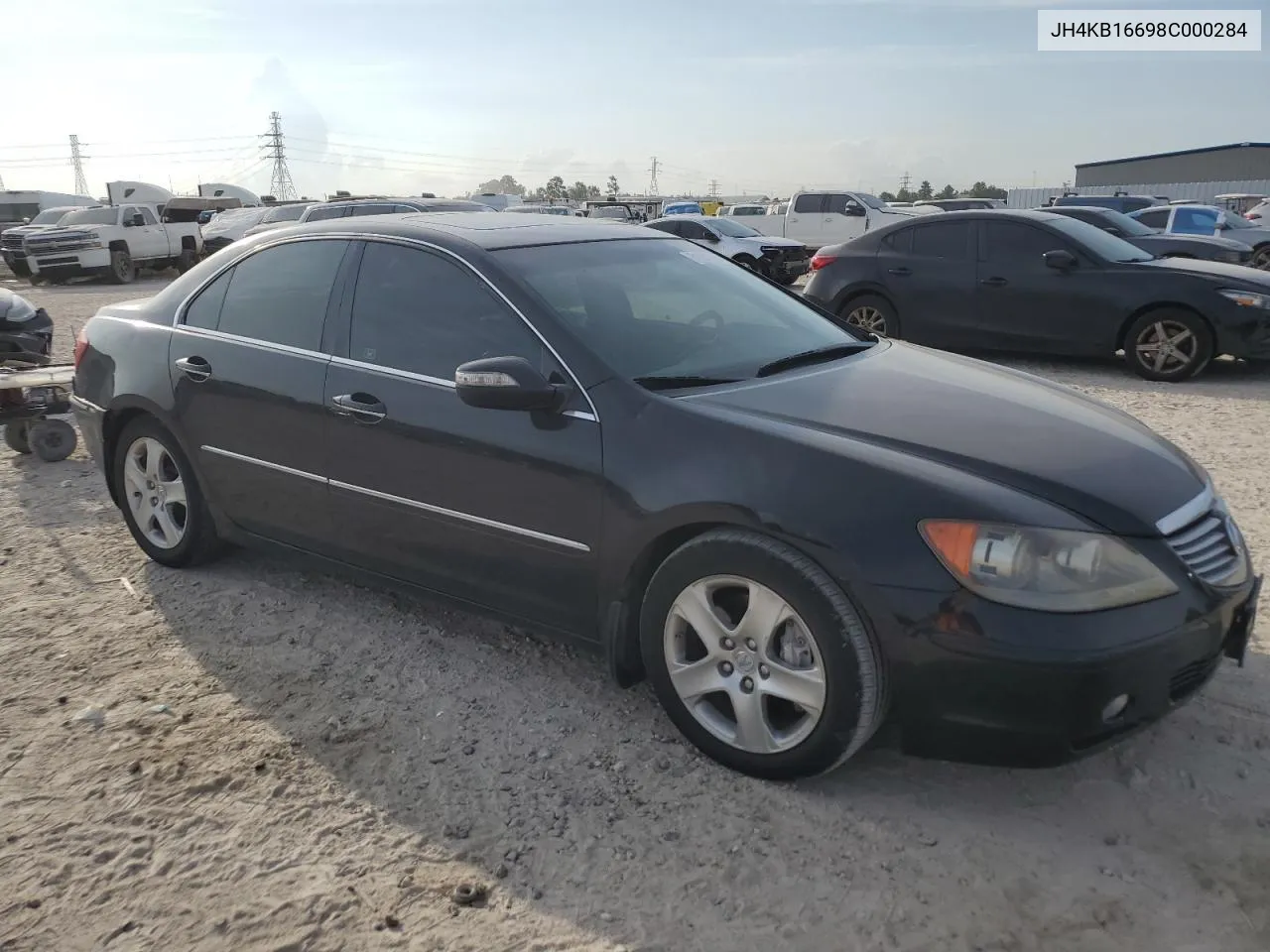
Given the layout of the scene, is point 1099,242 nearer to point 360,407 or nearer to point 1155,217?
point 360,407

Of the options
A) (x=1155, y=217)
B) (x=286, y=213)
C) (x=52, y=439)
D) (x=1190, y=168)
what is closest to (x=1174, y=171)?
(x=1190, y=168)

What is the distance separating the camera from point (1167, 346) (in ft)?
28.9

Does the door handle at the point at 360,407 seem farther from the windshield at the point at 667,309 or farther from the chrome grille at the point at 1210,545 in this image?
the chrome grille at the point at 1210,545

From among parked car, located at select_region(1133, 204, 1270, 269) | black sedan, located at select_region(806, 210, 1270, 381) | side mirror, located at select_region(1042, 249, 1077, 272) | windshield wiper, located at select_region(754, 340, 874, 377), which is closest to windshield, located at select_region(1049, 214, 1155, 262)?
black sedan, located at select_region(806, 210, 1270, 381)

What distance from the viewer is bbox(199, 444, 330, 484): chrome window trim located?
387 centimetres

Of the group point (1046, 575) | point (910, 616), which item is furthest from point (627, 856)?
point (1046, 575)

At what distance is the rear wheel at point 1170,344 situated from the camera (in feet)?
28.5

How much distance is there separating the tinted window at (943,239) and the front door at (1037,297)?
193 millimetres

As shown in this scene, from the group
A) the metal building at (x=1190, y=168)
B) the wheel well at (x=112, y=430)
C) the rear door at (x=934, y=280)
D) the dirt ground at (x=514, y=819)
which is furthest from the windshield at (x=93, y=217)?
the metal building at (x=1190, y=168)

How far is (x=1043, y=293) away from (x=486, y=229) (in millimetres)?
6985

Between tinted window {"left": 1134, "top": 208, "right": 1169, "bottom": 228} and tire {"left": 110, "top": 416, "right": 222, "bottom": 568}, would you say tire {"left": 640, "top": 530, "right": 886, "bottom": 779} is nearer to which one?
tire {"left": 110, "top": 416, "right": 222, "bottom": 568}

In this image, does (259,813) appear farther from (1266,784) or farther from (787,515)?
(1266,784)

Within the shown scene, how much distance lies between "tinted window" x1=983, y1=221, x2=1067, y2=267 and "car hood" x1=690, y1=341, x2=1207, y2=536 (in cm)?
631

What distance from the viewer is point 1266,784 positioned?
9.53 ft
